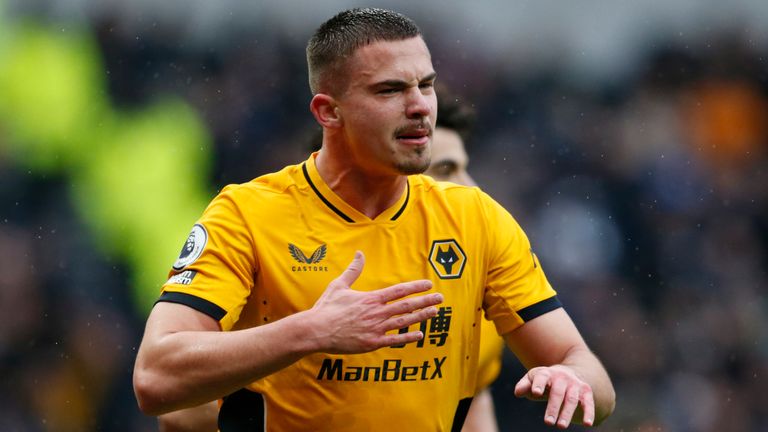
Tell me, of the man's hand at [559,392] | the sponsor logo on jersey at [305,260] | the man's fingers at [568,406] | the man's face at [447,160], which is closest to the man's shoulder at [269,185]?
the sponsor logo on jersey at [305,260]

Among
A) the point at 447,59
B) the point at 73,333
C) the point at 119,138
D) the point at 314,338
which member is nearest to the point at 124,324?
the point at 73,333

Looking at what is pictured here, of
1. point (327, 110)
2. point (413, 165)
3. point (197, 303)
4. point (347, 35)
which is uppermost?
point (347, 35)

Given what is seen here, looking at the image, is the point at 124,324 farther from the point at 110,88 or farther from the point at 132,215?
the point at 110,88

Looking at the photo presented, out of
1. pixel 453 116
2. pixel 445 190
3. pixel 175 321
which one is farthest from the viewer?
pixel 453 116

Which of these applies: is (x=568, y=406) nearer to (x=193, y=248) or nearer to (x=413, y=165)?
(x=413, y=165)

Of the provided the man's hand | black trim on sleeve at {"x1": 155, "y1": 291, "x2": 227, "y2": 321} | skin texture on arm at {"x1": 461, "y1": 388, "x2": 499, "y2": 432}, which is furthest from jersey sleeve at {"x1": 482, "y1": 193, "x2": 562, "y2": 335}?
skin texture on arm at {"x1": 461, "y1": 388, "x2": 499, "y2": 432}

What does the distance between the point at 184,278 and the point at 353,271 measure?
57cm

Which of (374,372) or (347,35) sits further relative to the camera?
(347,35)

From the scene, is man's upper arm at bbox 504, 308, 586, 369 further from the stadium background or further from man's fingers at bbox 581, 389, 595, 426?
the stadium background

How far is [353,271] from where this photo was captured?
12.2 ft

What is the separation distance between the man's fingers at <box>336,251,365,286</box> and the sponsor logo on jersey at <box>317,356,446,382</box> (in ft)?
1.27

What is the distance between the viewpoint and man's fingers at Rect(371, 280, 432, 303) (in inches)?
142

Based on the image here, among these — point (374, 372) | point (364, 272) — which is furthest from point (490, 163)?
point (374, 372)

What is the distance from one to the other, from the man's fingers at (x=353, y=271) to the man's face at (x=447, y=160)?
261 centimetres
